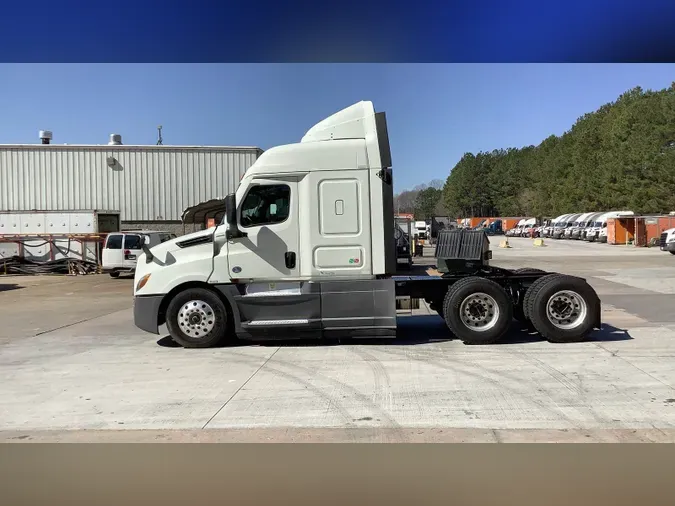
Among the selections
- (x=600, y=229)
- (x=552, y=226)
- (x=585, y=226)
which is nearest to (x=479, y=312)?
(x=600, y=229)

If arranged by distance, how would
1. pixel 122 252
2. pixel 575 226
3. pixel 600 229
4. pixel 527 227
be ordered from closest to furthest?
pixel 122 252 < pixel 600 229 < pixel 575 226 < pixel 527 227

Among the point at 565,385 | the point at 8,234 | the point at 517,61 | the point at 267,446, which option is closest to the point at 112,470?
the point at 267,446

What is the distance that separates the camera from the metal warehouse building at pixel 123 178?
33.7 m

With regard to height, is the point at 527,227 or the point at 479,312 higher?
the point at 527,227

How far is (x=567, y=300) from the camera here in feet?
29.8

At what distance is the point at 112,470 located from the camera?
4.61 m

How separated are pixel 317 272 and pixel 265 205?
1.27 metres

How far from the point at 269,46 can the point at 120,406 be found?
4056 mm

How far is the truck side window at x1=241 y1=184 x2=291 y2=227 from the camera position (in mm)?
9000

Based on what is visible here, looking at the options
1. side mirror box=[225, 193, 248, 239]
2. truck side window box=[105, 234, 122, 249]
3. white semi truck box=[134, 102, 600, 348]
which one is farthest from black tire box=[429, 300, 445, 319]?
truck side window box=[105, 234, 122, 249]

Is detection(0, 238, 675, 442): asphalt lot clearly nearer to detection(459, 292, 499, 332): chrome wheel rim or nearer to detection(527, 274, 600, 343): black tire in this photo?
detection(527, 274, 600, 343): black tire

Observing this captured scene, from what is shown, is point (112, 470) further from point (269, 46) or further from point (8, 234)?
point (8, 234)

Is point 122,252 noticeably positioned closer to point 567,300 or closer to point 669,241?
point 567,300

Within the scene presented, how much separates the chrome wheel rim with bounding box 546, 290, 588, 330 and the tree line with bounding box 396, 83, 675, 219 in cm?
1343
